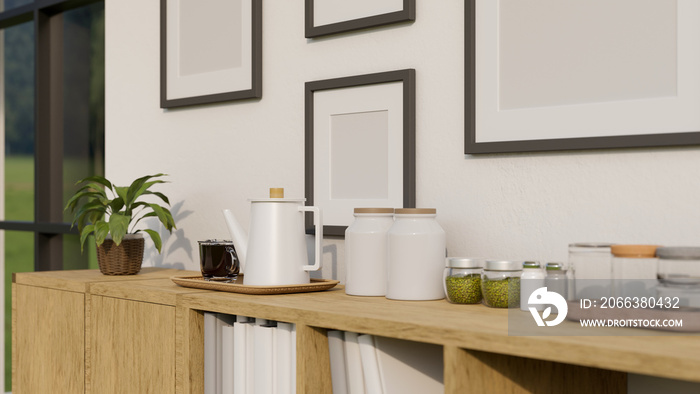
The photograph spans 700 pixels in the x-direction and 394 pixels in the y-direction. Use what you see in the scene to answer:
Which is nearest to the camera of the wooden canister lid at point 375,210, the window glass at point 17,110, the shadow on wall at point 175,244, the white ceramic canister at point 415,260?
the white ceramic canister at point 415,260

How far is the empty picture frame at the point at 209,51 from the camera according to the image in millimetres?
1952

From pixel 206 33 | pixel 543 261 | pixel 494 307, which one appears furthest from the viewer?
pixel 206 33

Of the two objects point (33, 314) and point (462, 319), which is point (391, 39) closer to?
point (462, 319)

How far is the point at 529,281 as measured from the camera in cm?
121

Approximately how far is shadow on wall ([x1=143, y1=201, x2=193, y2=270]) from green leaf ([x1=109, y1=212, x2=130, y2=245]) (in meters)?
0.30

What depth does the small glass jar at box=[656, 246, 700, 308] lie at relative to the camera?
1.04 metres

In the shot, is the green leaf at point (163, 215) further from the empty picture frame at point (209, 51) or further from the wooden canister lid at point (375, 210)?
the wooden canister lid at point (375, 210)

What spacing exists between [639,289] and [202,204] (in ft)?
4.49

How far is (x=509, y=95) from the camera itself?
1.46 metres

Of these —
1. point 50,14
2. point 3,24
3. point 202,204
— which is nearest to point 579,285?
point 202,204

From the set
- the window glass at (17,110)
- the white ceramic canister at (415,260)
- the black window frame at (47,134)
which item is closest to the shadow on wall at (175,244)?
the black window frame at (47,134)

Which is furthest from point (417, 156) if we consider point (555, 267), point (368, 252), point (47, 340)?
point (47, 340)

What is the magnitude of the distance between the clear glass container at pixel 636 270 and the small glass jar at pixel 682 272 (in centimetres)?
2

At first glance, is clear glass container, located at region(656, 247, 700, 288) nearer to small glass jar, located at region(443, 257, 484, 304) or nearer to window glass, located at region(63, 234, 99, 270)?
small glass jar, located at region(443, 257, 484, 304)
